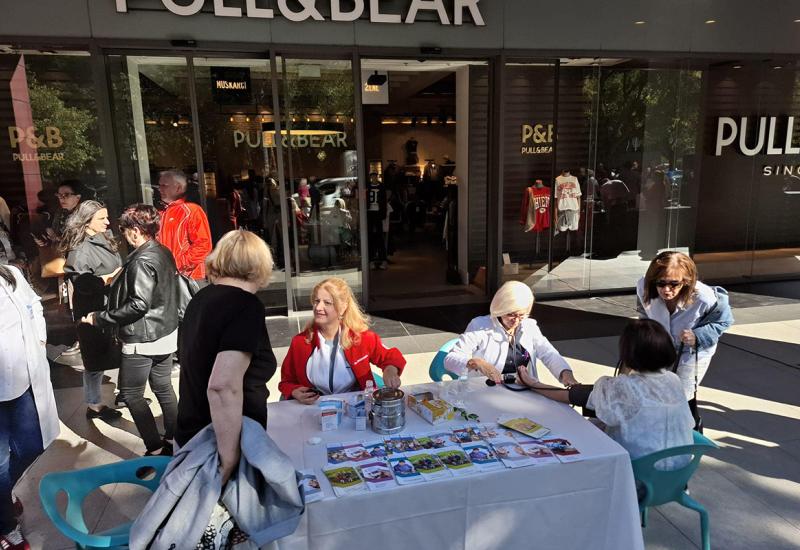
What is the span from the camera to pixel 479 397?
2.80 meters

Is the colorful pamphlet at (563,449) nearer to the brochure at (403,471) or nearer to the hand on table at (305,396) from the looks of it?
the brochure at (403,471)

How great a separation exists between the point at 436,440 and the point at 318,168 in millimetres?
5255

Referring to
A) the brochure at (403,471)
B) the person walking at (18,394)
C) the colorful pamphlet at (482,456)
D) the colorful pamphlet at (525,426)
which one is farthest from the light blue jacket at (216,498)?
the person walking at (18,394)

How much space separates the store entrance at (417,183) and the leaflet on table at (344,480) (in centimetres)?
534

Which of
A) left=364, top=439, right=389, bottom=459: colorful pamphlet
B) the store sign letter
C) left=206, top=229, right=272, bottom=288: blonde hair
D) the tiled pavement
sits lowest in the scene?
the tiled pavement

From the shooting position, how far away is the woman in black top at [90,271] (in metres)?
4.29

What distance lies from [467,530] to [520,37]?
6438 millimetres

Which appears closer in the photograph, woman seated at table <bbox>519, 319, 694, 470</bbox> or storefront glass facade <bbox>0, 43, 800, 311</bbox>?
woman seated at table <bbox>519, 319, 694, 470</bbox>

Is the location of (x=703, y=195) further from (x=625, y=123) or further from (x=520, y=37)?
(x=520, y=37)

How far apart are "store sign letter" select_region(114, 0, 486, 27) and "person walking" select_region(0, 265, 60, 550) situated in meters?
4.32

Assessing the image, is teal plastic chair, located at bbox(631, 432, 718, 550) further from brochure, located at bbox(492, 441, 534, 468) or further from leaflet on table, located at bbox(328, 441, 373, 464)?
leaflet on table, located at bbox(328, 441, 373, 464)

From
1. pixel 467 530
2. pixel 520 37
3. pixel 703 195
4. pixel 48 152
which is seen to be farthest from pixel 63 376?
pixel 703 195

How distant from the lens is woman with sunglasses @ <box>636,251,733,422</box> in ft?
10.6

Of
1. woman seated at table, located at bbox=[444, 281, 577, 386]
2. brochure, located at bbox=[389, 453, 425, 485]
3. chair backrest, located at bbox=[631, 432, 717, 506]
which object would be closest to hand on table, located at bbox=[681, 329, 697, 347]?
woman seated at table, located at bbox=[444, 281, 577, 386]
